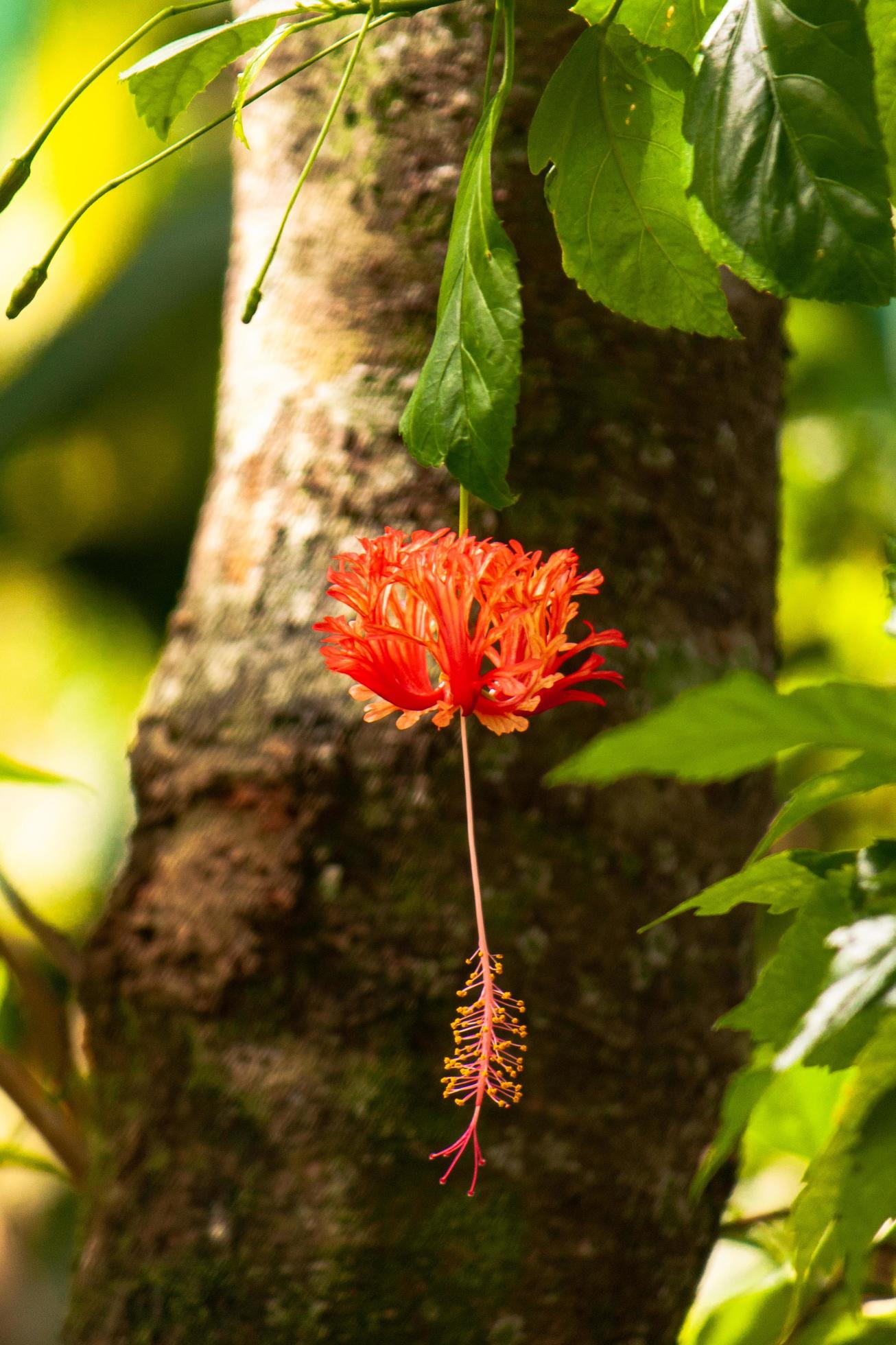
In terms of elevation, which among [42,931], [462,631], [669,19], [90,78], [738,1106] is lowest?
[42,931]

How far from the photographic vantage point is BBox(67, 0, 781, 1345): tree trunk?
0.75m

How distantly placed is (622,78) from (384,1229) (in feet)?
2.06

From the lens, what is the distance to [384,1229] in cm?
74

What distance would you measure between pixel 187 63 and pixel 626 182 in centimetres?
20

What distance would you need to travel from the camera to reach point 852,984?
328mm

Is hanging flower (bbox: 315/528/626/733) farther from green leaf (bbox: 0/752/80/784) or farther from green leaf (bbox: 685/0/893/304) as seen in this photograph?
green leaf (bbox: 0/752/80/784)

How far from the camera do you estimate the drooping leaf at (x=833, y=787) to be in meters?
0.40

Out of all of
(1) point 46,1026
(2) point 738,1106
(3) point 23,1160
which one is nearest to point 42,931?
(1) point 46,1026

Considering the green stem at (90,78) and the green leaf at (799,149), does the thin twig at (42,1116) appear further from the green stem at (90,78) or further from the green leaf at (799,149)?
the green leaf at (799,149)

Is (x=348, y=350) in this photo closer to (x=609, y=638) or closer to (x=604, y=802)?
(x=604, y=802)

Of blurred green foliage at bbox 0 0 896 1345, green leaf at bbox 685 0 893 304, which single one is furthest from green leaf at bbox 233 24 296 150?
blurred green foliage at bbox 0 0 896 1345

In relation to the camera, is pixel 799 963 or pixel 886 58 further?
pixel 886 58

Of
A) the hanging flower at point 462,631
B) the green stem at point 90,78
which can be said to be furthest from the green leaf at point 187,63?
the hanging flower at point 462,631

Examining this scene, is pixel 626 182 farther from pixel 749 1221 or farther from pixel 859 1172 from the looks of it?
pixel 749 1221
